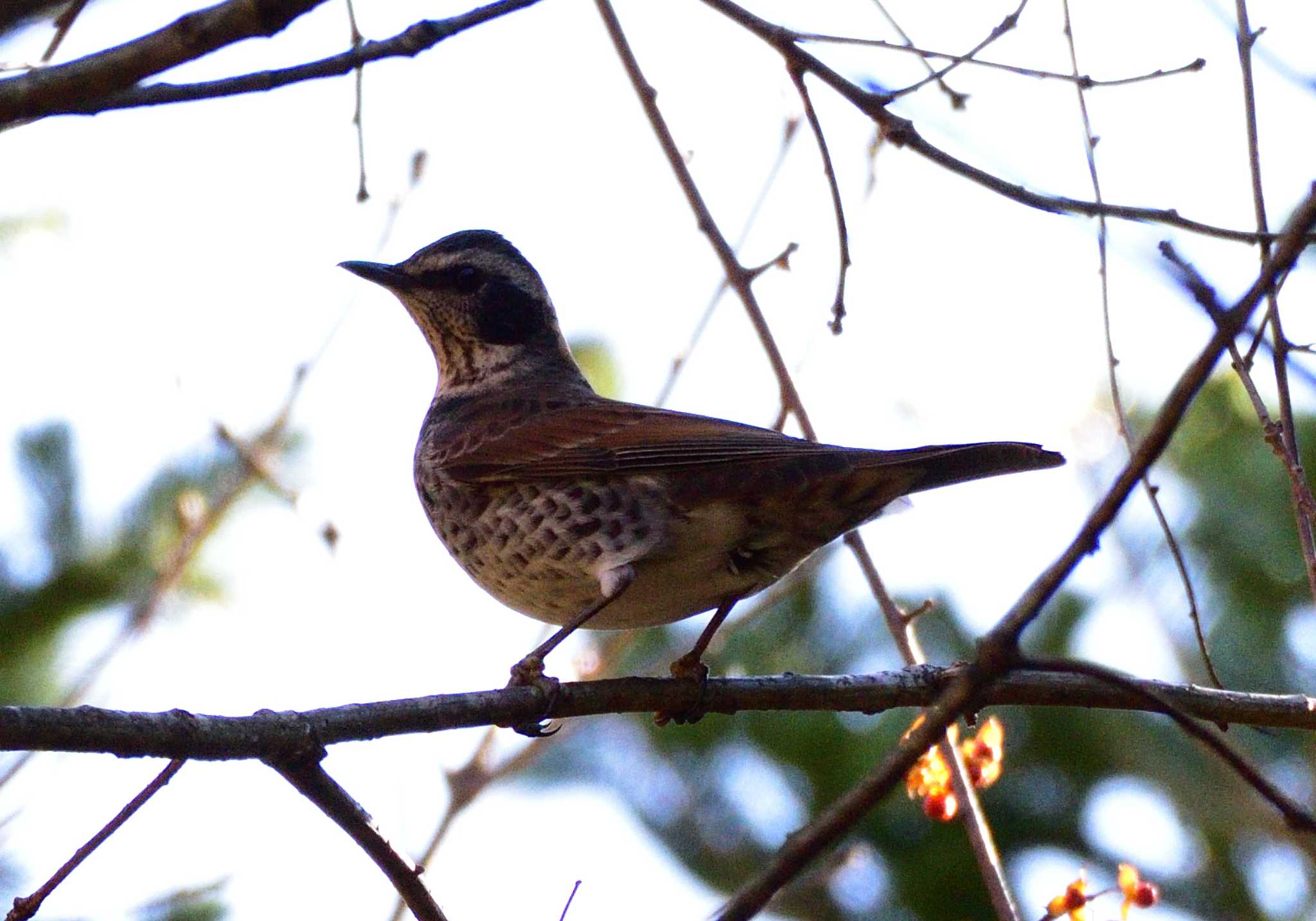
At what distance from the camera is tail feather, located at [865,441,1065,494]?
16.2 ft

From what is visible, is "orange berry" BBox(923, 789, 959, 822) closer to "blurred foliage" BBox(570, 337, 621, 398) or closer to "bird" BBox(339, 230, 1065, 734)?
"bird" BBox(339, 230, 1065, 734)

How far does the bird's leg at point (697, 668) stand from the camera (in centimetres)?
498

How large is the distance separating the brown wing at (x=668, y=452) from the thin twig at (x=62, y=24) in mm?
2350

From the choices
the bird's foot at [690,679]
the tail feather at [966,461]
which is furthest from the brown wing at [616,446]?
the bird's foot at [690,679]

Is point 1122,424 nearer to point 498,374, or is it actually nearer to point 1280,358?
point 1280,358

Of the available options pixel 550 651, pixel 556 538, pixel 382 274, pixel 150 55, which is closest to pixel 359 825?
pixel 550 651

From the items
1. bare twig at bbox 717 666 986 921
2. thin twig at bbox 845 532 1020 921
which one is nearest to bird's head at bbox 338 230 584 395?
thin twig at bbox 845 532 1020 921

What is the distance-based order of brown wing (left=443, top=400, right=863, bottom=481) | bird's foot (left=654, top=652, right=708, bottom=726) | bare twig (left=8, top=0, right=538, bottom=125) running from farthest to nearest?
brown wing (left=443, top=400, right=863, bottom=481), bird's foot (left=654, top=652, right=708, bottom=726), bare twig (left=8, top=0, right=538, bottom=125)

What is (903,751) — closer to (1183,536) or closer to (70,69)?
(70,69)

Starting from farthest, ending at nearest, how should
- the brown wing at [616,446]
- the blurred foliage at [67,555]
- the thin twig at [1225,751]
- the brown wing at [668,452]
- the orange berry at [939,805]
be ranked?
the blurred foliage at [67,555]
the brown wing at [616,446]
the brown wing at [668,452]
the orange berry at [939,805]
the thin twig at [1225,751]

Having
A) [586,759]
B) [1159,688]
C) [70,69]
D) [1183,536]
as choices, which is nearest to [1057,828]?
[1183,536]

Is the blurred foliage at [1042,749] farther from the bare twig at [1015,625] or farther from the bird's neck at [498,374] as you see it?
the bare twig at [1015,625]

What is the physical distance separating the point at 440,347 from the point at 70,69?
15.5 feet

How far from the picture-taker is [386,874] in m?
3.68
